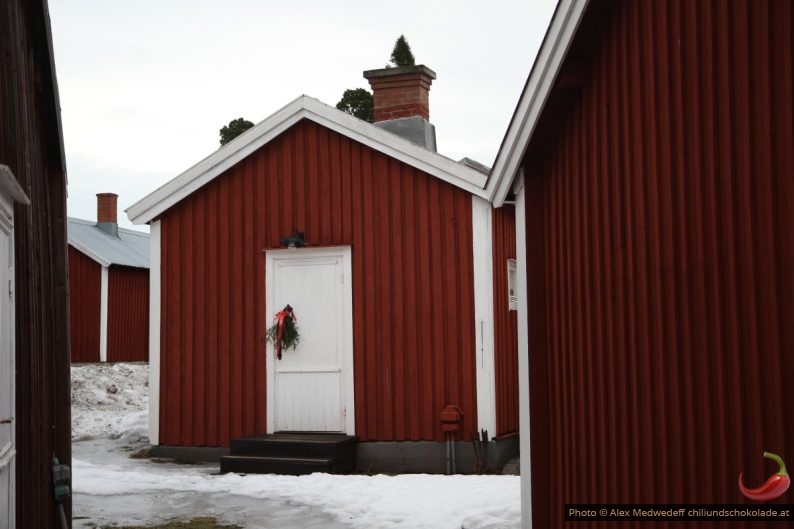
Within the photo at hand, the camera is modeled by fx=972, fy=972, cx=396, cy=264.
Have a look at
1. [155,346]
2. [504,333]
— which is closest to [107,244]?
[155,346]

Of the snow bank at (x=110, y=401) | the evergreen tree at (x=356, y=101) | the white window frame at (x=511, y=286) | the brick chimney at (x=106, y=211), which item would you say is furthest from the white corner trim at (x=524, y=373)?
the evergreen tree at (x=356, y=101)

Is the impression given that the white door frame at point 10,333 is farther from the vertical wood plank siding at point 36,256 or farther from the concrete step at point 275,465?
the concrete step at point 275,465

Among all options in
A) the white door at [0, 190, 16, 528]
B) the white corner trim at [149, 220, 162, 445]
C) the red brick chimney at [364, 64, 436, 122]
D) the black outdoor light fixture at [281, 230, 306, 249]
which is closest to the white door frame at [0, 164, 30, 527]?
the white door at [0, 190, 16, 528]

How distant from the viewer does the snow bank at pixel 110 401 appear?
52.2 ft

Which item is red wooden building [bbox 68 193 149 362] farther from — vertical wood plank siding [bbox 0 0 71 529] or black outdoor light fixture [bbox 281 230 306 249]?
vertical wood plank siding [bbox 0 0 71 529]

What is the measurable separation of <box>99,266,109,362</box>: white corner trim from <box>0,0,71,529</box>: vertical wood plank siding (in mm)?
18208

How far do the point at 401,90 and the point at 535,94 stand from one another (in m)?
7.95

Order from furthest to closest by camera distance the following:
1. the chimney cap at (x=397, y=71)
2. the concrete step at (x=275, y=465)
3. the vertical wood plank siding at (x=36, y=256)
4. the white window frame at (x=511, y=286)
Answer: the chimney cap at (x=397, y=71) → the white window frame at (x=511, y=286) → the concrete step at (x=275, y=465) → the vertical wood plank siding at (x=36, y=256)

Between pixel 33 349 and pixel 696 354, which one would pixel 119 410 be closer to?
pixel 33 349

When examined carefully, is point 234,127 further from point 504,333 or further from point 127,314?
point 504,333

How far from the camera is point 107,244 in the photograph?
28.0m

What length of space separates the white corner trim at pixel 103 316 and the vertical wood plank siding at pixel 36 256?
1821 cm

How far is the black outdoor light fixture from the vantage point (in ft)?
39.3

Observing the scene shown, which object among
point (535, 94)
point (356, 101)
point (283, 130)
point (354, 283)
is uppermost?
point (356, 101)
